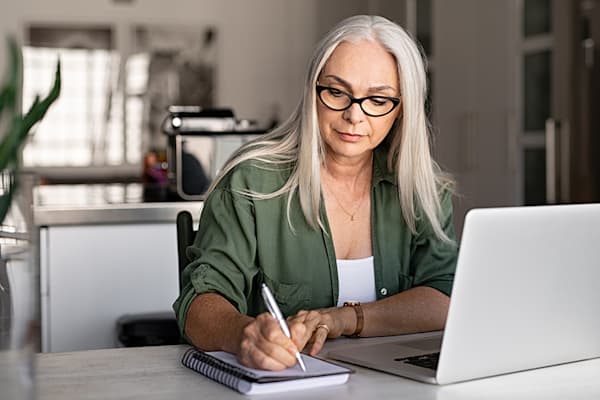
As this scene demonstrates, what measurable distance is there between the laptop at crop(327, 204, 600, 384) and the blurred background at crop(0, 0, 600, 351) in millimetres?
488

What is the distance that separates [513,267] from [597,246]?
0.50 ft

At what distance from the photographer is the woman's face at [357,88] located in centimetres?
167

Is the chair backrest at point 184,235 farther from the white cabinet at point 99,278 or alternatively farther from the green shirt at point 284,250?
the white cabinet at point 99,278

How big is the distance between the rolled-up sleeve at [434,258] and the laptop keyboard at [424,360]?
42 centimetres

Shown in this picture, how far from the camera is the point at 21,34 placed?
6.99m

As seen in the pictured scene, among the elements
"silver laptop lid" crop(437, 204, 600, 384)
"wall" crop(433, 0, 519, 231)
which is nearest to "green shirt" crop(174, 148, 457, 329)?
"silver laptop lid" crop(437, 204, 600, 384)

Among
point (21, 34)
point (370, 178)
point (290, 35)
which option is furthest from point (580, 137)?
point (21, 34)

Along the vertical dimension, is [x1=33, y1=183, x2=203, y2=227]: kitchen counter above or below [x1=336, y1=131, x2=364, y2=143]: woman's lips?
below

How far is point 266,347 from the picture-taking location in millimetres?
1184

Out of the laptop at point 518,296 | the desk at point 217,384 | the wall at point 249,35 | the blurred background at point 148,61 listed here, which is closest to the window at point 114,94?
the blurred background at point 148,61

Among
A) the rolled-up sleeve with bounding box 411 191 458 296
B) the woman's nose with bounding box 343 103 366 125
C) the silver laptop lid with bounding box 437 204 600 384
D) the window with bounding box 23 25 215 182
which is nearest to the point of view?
the silver laptop lid with bounding box 437 204 600 384

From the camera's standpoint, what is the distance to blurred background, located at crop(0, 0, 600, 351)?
104 inches

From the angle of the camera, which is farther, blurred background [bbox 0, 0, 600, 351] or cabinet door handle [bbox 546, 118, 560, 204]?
cabinet door handle [bbox 546, 118, 560, 204]

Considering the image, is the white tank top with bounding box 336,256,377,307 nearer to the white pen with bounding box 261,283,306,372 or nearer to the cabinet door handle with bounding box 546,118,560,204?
the white pen with bounding box 261,283,306,372
